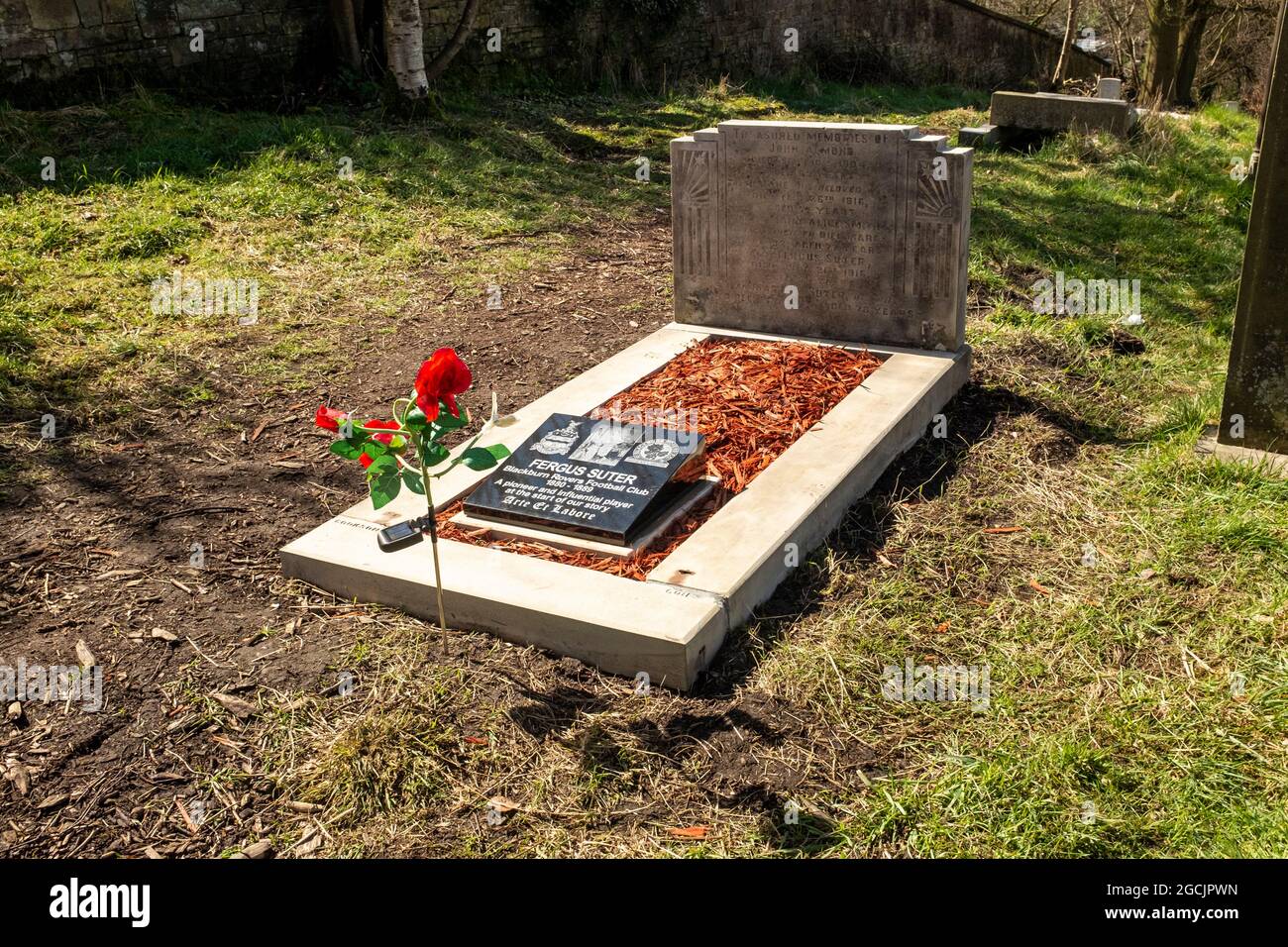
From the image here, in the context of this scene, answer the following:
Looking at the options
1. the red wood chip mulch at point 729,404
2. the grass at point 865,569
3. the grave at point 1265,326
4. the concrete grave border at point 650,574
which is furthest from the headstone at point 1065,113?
the concrete grave border at point 650,574

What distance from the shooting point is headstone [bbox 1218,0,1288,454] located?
4.57m

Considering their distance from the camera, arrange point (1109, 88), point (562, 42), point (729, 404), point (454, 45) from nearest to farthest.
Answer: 1. point (729, 404)
2. point (454, 45)
3. point (1109, 88)
4. point (562, 42)

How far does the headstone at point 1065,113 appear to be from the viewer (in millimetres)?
12039

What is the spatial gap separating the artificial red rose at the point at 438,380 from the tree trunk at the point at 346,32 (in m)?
8.56

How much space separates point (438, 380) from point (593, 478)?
1.18 meters

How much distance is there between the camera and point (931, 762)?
11.2 feet

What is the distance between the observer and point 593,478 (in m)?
4.59

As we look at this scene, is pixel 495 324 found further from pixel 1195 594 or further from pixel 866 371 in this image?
pixel 1195 594

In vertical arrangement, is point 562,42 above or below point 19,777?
above

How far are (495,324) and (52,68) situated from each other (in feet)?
16.4

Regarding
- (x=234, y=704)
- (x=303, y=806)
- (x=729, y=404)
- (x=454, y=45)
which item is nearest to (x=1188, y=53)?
(x=454, y=45)

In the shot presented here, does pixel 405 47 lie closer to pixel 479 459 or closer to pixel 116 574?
pixel 116 574

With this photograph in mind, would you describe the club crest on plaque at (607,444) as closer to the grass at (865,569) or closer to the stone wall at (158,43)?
the grass at (865,569)

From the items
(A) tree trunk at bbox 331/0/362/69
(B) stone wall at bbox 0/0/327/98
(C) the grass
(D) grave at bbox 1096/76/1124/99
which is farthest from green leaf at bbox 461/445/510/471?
(D) grave at bbox 1096/76/1124/99
